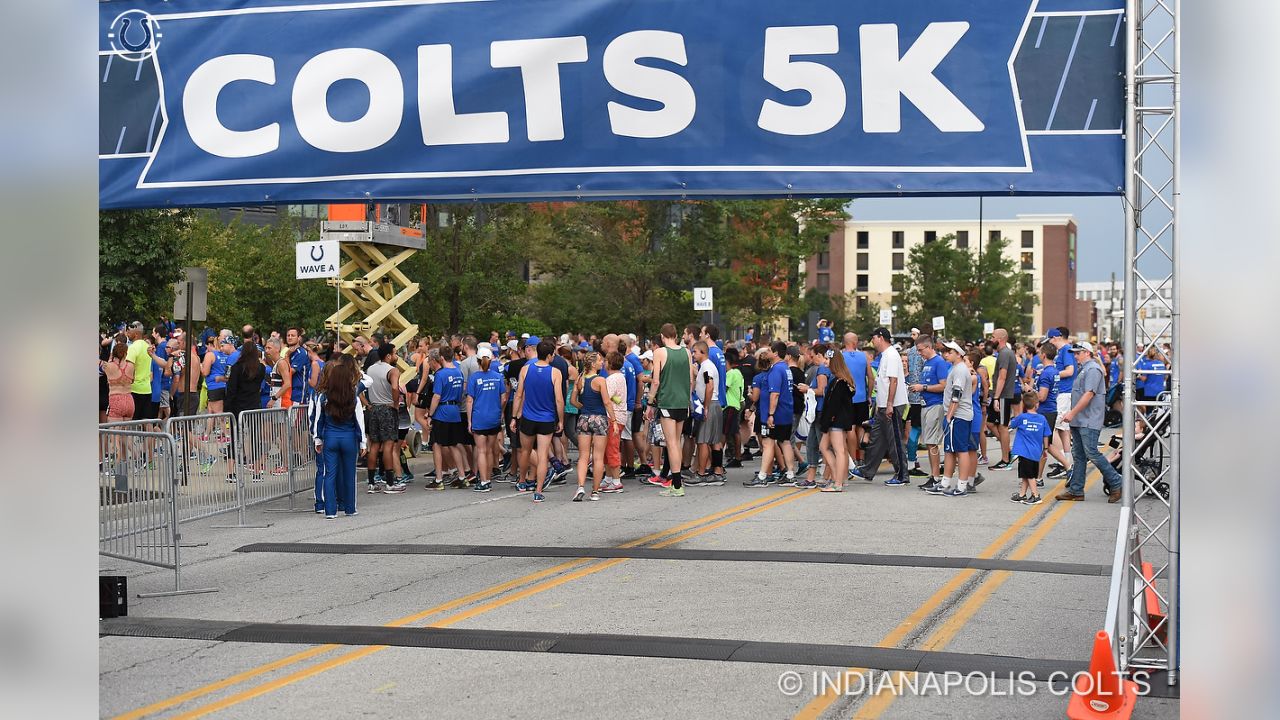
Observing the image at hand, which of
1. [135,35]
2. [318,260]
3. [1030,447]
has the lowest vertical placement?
[1030,447]

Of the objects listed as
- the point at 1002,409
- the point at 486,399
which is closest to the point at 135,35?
the point at 486,399

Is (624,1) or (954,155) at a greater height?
(624,1)

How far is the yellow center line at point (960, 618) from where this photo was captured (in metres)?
6.26

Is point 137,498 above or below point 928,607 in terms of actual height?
above

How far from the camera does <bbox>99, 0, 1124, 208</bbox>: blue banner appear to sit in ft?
28.0

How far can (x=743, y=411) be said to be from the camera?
20078 mm

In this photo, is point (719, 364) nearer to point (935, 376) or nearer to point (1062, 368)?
point (935, 376)

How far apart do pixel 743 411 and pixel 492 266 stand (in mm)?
19624

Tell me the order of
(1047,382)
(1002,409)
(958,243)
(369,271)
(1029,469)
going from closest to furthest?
(1029,469), (1047,382), (1002,409), (369,271), (958,243)

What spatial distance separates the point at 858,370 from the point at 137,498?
970cm

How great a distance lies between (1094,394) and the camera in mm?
14461
